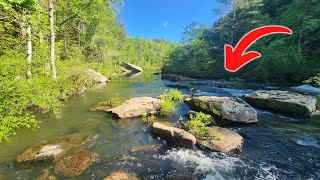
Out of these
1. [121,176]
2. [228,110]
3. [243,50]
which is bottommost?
[121,176]

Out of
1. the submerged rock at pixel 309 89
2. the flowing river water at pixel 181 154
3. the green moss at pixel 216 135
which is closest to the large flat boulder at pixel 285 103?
the flowing river water at pixel 181 154

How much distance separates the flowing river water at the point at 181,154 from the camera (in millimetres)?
6301

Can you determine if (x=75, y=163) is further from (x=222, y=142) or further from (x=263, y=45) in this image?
(x=263, y=45)

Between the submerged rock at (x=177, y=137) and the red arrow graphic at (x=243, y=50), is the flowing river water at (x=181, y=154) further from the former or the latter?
the red arrow graphic at (x=243, y=50)

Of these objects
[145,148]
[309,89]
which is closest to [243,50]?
[145,148]

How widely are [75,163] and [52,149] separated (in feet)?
4.70

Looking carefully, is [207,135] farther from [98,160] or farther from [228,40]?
[228,40]

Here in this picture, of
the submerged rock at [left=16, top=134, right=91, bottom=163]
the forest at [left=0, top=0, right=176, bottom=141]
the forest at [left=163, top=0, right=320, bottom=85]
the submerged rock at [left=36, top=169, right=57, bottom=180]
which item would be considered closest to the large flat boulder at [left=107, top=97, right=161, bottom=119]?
the submerged rock at [left=16, top=134, right=91, bottom=163]

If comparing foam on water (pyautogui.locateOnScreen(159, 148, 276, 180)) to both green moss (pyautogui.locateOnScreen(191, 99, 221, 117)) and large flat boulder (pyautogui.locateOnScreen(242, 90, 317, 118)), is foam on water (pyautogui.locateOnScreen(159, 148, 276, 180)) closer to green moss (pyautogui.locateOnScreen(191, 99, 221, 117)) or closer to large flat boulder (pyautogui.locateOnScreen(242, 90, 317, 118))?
green moss (pyautogui.locateOnScreen(191, 99, 221, 117))

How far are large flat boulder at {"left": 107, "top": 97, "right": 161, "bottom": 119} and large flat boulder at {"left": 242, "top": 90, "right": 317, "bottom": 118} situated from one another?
23.4ft

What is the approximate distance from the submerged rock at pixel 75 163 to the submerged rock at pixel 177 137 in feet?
9.33

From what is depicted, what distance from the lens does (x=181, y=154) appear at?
24.4 feet

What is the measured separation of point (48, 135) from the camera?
9.11m

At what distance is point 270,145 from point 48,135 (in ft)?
31.9
